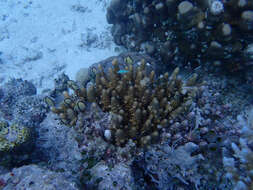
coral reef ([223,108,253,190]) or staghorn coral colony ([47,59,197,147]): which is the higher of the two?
staghorn coral colony ([47,59,197,147])

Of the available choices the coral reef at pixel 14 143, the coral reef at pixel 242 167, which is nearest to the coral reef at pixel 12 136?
the coral reef at pixel 14 143

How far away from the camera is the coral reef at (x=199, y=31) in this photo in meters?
4.05

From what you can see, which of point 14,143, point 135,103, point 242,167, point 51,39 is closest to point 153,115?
point 135,103

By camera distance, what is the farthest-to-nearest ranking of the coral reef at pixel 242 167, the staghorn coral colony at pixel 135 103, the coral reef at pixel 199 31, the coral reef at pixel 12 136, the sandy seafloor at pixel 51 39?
the sandy seafloor at pixel 51 39
the coral reef at pixel 199 31
the coral reef at pixel 12 136
the staghorn coral colony at pixel 135 103
the coral reef at pixel 242 167

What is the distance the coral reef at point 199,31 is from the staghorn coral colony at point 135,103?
1475 millimetres

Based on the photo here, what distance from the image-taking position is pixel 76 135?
3111 mm

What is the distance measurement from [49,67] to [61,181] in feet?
24.3

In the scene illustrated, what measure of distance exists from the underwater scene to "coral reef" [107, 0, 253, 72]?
23 mm

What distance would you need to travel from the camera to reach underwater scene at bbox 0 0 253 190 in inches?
104

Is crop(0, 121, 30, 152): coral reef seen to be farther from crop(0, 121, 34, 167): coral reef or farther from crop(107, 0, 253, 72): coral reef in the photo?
crop(107, 0, 253, 72): coral reef

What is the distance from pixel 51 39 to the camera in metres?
9.91

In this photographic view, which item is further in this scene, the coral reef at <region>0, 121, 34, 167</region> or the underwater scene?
the coral reef at <region>0, 121, 34, 167</region>

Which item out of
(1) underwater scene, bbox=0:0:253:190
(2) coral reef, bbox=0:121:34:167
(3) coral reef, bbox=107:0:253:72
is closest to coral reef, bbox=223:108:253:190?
(1) underwater scene, bbox=0:0:253:190

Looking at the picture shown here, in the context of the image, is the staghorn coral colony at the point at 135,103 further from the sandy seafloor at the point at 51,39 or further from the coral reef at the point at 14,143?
the sandy seafloor at the point at 51,39
